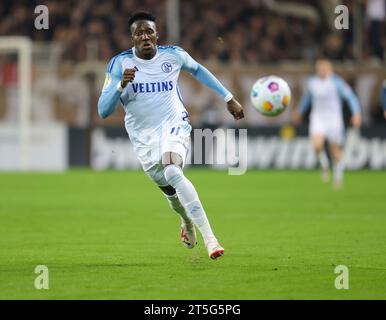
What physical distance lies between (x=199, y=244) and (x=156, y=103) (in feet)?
7.52

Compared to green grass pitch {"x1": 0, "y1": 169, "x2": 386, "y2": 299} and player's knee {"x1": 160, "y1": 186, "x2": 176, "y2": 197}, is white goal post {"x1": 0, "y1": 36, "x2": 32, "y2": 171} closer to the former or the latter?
green grass pitch {"x1": 0, "y1": 169, "x2": 386, "y2": 299}

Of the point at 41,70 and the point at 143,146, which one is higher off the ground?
the point at 41,70

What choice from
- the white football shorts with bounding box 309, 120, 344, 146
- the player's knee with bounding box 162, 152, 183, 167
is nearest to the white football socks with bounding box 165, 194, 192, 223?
the player's knee with bounding box 162, 152, 183, 167

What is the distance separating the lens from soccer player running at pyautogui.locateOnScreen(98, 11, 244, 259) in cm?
911

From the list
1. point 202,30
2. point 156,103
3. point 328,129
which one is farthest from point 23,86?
point 156,103

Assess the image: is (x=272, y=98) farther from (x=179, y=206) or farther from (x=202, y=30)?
(x=202, y=30)

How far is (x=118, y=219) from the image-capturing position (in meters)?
14.1

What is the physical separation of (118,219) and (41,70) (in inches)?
523

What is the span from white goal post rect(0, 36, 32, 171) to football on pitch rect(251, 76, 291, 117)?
48.7 ft

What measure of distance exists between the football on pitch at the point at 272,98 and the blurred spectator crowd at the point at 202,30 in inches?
616

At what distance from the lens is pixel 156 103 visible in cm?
950

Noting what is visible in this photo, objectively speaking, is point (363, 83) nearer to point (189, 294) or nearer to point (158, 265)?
point (158, 265)

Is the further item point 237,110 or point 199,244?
point 199,244

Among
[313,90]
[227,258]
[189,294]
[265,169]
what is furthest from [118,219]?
[265,169]
